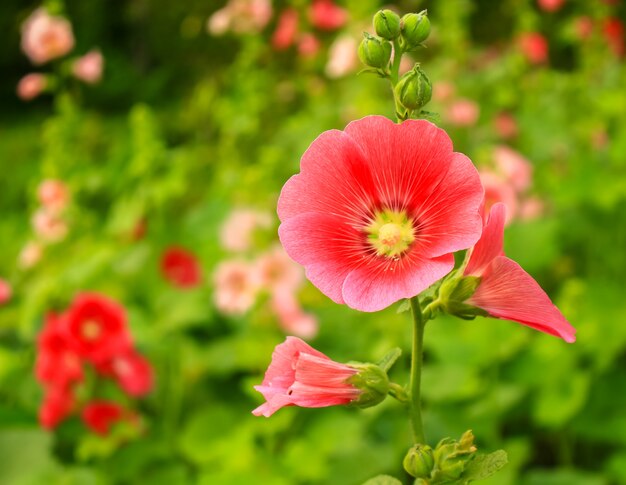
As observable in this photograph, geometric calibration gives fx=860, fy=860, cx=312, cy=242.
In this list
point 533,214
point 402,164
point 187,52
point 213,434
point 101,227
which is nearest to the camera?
point 402,164

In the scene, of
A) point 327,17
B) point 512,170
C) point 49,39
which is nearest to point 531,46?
point 327,17

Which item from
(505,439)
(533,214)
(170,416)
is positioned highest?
(533,214)

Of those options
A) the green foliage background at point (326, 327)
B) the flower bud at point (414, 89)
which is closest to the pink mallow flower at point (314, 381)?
the flower bud at point (414, 89)

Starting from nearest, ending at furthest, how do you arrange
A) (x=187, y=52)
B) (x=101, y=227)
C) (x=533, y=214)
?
1. (x=533, y=214)
2. (x=101, y=227)
3. (x=187, y=52)

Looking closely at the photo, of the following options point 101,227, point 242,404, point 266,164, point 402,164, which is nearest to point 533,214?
point 266,164

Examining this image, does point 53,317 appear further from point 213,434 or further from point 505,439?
point 505,439

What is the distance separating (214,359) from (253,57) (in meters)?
1.29

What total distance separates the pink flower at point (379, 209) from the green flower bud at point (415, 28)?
11cm

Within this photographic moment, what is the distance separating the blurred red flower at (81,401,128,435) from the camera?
215cm

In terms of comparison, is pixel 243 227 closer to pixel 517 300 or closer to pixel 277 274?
pixel 277 274

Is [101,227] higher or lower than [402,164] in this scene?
higher

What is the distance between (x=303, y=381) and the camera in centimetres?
72

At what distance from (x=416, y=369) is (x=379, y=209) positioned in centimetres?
14

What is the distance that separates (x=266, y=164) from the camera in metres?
2.52
